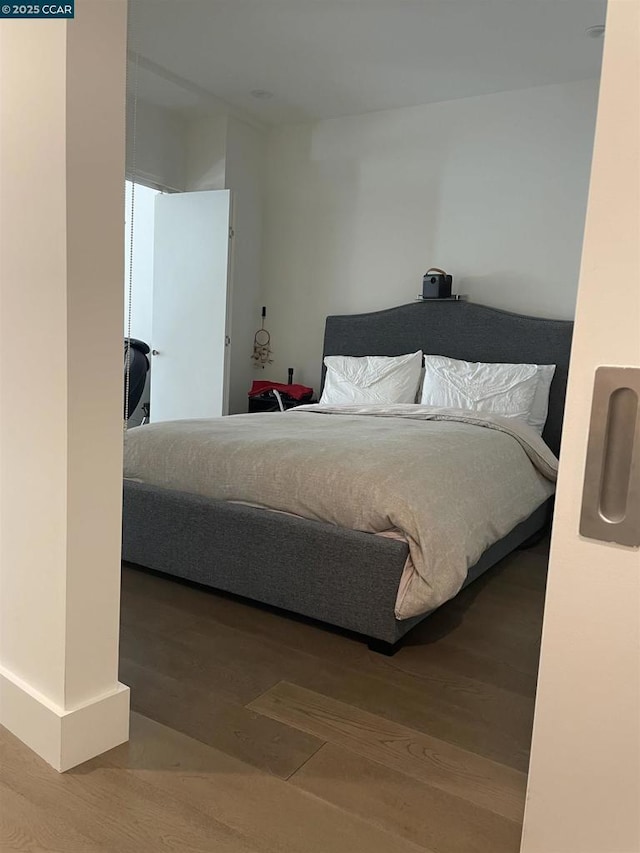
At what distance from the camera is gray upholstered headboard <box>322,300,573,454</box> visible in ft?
14.5

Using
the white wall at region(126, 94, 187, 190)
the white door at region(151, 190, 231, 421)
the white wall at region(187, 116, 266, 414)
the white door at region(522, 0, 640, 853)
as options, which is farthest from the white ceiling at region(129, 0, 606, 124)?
the white door at region(522, 0, 640, 853)

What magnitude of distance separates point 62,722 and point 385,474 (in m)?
1.30

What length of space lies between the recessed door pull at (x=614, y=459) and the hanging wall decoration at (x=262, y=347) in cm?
501

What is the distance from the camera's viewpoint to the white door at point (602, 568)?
88 centimetres

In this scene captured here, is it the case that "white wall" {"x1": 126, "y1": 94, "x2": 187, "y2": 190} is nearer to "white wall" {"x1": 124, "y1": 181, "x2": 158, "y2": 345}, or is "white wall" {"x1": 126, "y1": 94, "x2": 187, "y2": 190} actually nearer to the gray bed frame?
"white wall" {"x1": 124, "y1": 181, "x2": 158, "y2": 345}

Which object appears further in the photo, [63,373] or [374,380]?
[374,380]

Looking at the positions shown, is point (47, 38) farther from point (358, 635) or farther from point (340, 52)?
point (340, 52)

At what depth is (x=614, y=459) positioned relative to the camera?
90 cm

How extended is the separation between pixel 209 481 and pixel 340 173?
3399 millimetres

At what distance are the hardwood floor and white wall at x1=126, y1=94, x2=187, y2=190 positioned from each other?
3.71 m

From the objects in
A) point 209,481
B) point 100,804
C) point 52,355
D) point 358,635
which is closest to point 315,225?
point 209,481

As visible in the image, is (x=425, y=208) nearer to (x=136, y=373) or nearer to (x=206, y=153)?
(x=206, y=153)

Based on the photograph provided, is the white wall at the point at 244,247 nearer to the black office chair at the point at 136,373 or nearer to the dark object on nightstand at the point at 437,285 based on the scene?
the black office chair at the point at 136,373

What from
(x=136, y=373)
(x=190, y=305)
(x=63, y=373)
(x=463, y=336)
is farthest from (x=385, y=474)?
(x=190, y=305)
